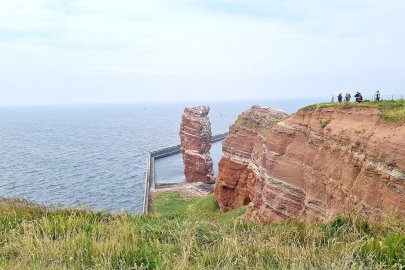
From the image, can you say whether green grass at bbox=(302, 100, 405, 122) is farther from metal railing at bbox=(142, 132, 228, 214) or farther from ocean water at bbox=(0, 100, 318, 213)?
metal railing at bbox=(142, 132, 228, 214)

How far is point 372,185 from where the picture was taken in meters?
18.0

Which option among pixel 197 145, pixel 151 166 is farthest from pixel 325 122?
pixel 151 166

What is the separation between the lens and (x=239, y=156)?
4334cm

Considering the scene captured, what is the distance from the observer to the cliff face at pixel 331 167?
17.2m

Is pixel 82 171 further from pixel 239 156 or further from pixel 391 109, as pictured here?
pixel 391 109

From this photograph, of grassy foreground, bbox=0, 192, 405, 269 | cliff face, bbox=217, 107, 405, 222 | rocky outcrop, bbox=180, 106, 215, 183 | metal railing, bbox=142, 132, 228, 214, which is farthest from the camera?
rocky outcrop, bbox=180, 106, 215, 183

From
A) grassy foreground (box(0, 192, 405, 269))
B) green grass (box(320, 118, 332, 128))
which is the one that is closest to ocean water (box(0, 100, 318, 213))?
green grass (box(320, 118, 332, 128))

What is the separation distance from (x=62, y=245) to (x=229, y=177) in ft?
120

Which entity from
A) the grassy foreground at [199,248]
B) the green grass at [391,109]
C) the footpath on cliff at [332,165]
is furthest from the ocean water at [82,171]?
the grassy foreground at [199,248]

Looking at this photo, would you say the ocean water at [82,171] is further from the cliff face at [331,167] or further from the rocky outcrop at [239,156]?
the cliff face at [331,167]

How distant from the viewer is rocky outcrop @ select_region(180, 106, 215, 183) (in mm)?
68375

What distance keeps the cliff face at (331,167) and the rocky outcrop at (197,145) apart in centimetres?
3720

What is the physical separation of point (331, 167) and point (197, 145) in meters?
48.7

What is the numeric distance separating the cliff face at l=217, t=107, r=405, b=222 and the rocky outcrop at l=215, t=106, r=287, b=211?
10.9m
